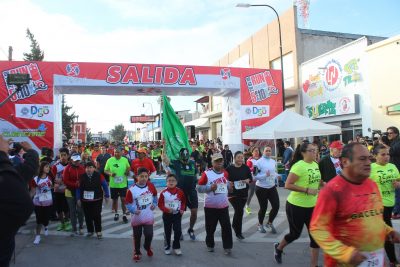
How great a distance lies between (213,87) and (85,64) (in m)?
6.26

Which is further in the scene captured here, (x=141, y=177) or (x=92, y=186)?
(x=92, y=186)

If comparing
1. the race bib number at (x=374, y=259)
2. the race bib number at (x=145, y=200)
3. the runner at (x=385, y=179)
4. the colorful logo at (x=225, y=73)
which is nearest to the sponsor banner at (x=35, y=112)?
the colorful logo at (x=225, y=73)

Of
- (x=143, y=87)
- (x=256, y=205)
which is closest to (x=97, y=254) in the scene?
(x=256, y=205)

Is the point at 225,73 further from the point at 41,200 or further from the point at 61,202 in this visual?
the point at 41,200

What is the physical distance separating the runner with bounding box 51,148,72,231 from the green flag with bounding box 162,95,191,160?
2.54 meters

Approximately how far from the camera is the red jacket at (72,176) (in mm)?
8055

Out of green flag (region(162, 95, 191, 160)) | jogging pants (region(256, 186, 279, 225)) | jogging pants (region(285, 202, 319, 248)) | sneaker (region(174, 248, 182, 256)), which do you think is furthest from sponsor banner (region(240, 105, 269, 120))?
jogging pants (region(285, 202, 319, 248))

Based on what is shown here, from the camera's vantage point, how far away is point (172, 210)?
255 inches

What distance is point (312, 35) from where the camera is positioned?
2455 cm

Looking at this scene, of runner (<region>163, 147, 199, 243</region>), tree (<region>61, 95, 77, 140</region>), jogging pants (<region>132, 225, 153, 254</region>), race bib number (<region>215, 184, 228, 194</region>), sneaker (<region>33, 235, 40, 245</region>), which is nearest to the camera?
jogging pants (<region>132, 225, 153, 254</region>)

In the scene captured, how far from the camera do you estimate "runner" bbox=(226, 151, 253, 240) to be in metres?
7.26

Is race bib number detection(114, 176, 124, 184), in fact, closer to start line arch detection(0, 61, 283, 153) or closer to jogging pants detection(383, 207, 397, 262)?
jogging pants detection(383, 207, 397, 262)

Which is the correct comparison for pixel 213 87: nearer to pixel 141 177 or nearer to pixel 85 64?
pixel 85 64

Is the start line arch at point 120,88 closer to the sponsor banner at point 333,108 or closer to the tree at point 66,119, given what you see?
the sponsor banner at point 333,108
